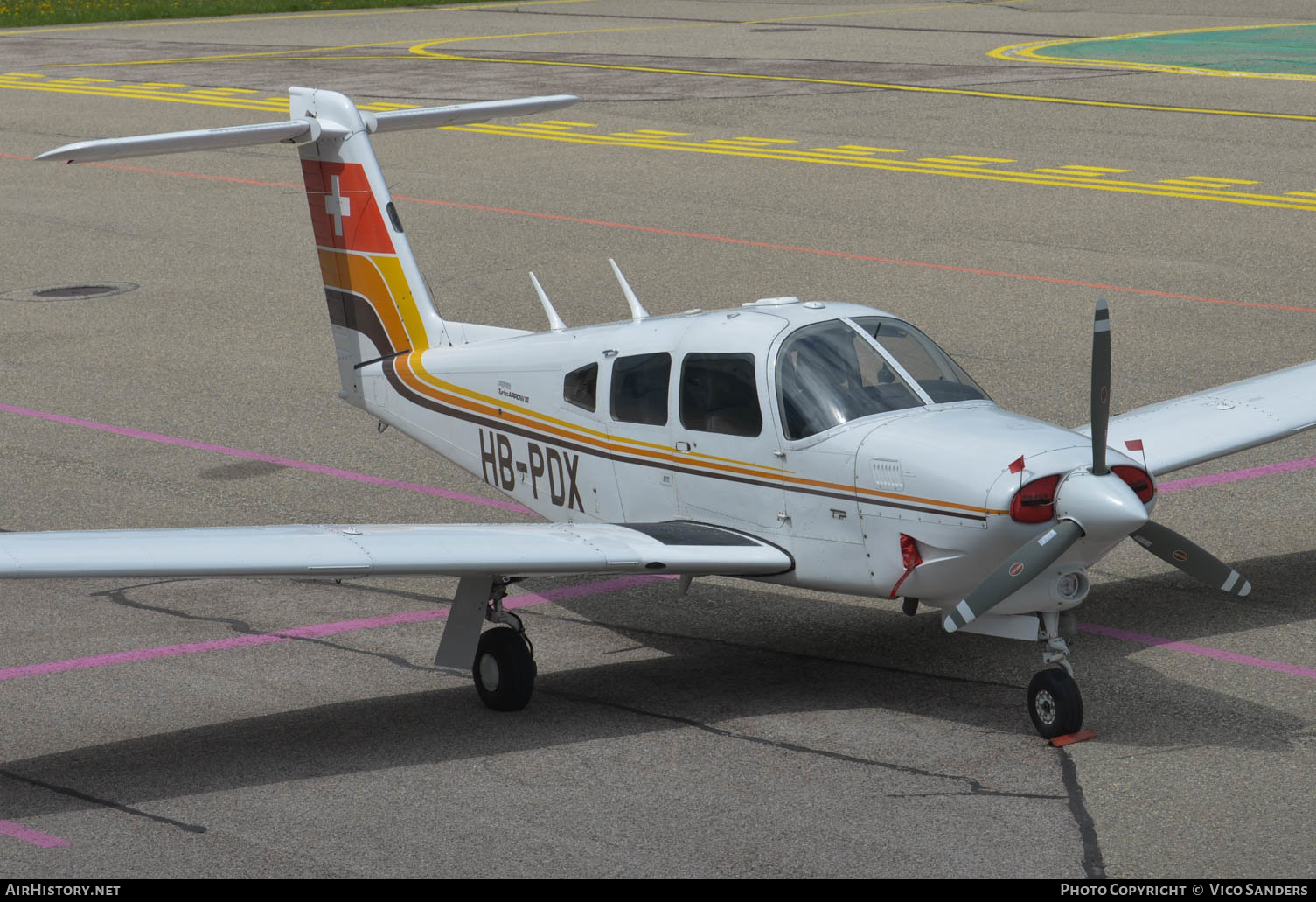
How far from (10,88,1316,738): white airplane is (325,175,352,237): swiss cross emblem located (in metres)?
1.14

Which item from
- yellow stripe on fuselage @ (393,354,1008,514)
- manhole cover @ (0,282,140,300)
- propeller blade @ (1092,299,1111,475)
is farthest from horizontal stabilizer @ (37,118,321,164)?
manhole cover @ (0,282,140,300)

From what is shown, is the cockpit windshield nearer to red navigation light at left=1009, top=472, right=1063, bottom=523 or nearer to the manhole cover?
red navigation light at left=1009, top=472, right=1063, bottom=523

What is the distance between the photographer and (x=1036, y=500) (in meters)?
8.98

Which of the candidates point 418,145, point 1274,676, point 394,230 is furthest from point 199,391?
point 418,145

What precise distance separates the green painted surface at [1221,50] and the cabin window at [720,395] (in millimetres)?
32058

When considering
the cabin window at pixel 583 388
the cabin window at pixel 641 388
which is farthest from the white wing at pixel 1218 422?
the cabin window at pixel 583 388

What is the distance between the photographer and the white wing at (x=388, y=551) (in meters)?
8.91

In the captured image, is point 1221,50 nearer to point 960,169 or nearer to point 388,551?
point 960,169

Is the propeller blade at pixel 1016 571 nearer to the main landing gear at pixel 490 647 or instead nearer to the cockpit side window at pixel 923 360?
the cockpit side window at pixel 923 360

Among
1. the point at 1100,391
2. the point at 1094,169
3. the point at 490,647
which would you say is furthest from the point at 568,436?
the point at 1094,169

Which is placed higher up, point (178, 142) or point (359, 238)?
point (178, 142)

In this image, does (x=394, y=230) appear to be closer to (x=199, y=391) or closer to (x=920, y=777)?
(x=199, y=391)

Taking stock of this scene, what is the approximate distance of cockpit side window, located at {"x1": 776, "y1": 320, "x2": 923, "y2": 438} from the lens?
997 centimetres

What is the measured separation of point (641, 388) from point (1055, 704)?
10.9ft
